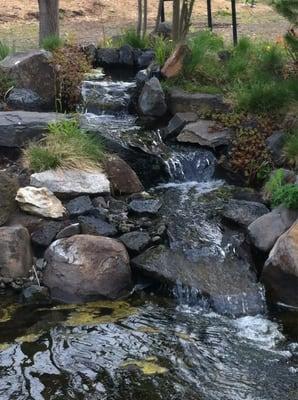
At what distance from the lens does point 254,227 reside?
6.62m

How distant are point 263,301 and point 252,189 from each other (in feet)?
7.46

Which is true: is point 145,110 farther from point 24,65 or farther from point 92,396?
point 92,396

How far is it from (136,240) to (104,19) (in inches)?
698

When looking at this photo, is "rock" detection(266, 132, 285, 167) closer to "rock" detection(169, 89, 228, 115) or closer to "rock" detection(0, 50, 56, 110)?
"rock" detection(169, 89, 228, 115)

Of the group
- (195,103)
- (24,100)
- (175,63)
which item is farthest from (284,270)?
(175,63)

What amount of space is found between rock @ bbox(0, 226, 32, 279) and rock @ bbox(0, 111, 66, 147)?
78.8 inches

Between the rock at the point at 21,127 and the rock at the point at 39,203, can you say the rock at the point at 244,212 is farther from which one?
the rock at the point at 21,127

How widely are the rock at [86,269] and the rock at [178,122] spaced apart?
3227 mm

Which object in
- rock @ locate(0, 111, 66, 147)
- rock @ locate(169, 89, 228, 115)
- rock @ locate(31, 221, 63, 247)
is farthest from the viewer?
rock @ locate(169, 89, 228, 115)

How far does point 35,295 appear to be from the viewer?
595 cm

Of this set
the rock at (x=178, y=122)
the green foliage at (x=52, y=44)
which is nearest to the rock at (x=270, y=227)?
the rock at (x=178, y=122)

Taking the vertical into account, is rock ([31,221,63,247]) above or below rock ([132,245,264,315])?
above

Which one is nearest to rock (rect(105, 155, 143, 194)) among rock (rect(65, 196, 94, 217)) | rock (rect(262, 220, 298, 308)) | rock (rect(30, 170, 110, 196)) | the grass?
the grass

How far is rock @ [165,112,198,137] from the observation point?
920 cm
